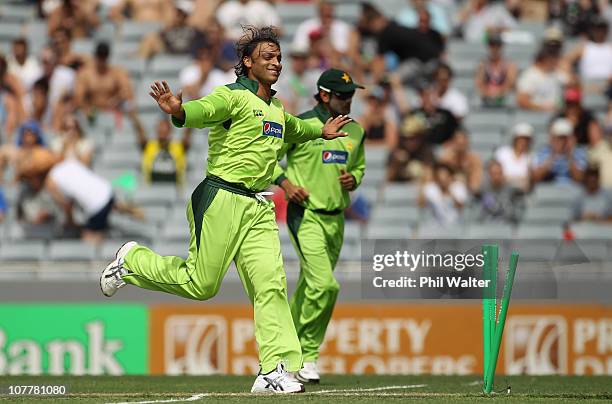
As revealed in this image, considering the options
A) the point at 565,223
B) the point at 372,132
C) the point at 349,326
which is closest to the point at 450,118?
the point at 372,132

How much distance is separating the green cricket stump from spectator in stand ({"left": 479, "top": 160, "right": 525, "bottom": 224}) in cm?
687

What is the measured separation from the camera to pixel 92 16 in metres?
18.7

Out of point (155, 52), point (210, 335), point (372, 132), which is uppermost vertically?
point (155, 52)

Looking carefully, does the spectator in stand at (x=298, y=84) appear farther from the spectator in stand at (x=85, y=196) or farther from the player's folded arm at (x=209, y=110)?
the player's folded arm at (x=209, y=110)

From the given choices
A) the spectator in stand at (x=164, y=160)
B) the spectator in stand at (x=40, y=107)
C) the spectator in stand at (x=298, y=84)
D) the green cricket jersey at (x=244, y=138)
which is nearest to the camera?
the green cricket jersey at (x=244, y=138)

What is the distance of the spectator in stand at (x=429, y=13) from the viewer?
17.8 metres

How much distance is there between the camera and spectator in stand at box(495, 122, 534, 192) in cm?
1583

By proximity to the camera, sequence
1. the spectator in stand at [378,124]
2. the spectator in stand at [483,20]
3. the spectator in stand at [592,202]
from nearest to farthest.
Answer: the spectator in stand at [592,202]
the spectator in stand at [378,124]
the spectator in stand at [483,20]

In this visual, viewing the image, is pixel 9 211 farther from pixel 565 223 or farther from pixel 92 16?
pixel 565 223

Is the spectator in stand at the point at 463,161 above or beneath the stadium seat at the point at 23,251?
above

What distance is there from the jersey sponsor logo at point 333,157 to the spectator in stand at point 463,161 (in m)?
5.44

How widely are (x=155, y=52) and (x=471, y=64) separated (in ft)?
14.0

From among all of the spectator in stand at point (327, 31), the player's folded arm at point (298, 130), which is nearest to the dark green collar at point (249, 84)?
the player's folded arm at point (298, 130)

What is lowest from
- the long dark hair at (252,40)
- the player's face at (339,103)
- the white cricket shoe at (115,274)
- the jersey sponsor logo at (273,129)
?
the white cricket shoe at (115,274)
